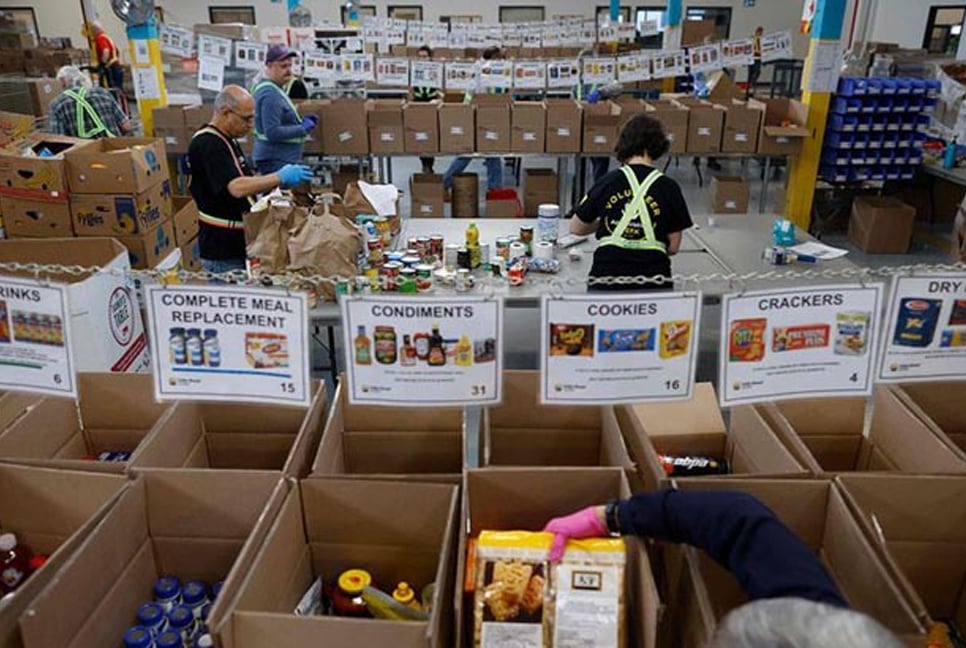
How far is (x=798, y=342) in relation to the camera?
4.89 ft

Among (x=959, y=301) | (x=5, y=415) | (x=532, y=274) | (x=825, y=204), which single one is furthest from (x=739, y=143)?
(x=5, y=415)

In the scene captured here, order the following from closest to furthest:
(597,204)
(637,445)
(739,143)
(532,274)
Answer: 1. (637,445)
2. (597,204)
3. (532,274)
4. (739,143)

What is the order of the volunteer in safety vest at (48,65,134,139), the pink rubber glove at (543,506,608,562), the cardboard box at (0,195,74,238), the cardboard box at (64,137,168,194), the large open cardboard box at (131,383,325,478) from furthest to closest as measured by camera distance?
the volunteer in safety vest at (48,65,134,139) < the cardboard box at (0,195,74,238) < the cardboard box at (64,137,168,194) < the large open cardboard box at (131,383,325,478) < the pink rubber glove at (543,506,608,562)

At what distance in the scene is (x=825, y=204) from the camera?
658cm

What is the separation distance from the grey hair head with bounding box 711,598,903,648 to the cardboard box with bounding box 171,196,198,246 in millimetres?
4325

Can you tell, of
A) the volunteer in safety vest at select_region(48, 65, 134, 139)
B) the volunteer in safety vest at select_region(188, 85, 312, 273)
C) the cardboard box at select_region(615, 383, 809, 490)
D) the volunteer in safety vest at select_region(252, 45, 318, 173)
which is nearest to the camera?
the cardboard box at select_region(615, 383, 809, 490)

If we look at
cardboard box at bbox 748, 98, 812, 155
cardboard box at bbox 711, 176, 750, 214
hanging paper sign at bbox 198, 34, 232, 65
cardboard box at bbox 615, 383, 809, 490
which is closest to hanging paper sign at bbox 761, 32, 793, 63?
cardboard box at bbox 748, 98, 812, 155

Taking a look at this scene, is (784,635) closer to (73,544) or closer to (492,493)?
(492,493)

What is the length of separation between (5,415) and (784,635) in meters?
2.03

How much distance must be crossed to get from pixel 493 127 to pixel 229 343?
197 inches

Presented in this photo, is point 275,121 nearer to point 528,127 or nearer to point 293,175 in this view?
point 293,175

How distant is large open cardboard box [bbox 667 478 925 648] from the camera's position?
1.38 meters

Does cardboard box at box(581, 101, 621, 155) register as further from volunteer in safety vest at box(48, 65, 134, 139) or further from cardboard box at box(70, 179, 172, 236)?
volunteer in safety vest at box(48, 65, 134, 139)

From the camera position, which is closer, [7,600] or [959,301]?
[7,600]
